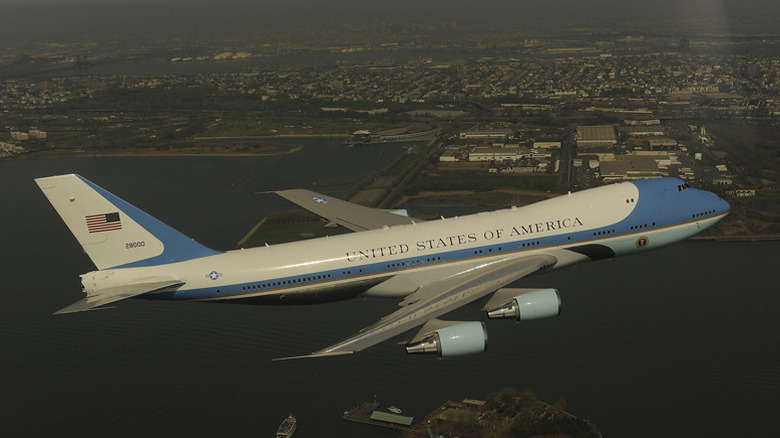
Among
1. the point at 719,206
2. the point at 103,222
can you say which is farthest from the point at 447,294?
the point at 103,222

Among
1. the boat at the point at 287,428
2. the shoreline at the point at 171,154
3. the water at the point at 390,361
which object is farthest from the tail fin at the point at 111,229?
the shoreline at the point at 171,154

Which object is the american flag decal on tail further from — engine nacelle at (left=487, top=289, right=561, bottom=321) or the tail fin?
engine nacelle at (left=487, top=289, right=561, bottom=321)

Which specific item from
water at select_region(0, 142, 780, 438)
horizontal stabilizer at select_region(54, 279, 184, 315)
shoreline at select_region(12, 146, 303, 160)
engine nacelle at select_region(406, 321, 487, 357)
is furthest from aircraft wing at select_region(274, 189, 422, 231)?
shoreline at select_region(12, 146, 303, 160)

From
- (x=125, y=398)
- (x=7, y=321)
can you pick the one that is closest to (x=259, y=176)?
(x=7, y=321)

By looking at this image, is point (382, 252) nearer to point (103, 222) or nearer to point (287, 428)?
point (103, 222)

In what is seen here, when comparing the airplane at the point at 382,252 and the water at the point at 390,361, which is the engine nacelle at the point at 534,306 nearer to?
the airplane at the point at 382,252

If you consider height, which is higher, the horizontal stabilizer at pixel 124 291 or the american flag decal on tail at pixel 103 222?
the american flag decal on tail at pixel 103 222
